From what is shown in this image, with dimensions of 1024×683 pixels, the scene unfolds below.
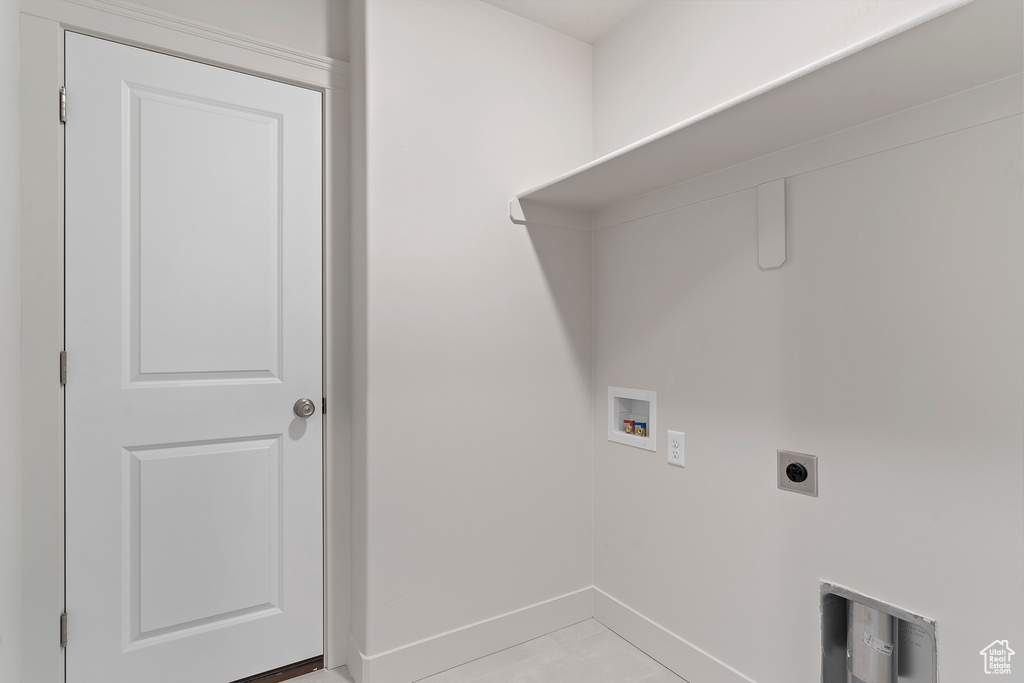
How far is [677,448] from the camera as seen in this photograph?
1807mm

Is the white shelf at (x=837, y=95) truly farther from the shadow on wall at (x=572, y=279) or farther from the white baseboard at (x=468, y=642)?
the white baseboard at (x=468, y=642)

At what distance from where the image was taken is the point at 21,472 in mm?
1435

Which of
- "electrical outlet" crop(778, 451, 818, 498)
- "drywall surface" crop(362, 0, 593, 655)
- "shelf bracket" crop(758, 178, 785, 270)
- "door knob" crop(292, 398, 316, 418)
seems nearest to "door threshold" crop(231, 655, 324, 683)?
"drywall surface" crop(362, 0, 593, 655)

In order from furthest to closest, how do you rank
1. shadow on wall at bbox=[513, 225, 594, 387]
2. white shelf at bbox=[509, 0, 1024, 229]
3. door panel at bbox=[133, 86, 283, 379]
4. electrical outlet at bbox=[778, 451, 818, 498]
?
1. shadow on wall at bbox=[513, 225, 594, 387]
2. door panel at bbox=[133, 86, 283, 379]
3. electrical outlet at bbox=[778, 451, 818, 498]
4. white shelf at bbox=[509, 0, 1024, 229]

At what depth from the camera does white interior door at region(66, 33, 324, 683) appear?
1.52 m

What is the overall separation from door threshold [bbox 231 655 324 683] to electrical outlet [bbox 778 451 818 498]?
1.68 metres

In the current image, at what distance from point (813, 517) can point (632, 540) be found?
2.41ft

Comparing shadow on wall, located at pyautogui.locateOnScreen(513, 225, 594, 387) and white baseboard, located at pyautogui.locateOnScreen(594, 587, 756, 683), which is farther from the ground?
shadow on wall, located at pyautogui.locateOnScreen(513, 225, 594, 387)

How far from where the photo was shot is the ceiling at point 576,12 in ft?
6.44

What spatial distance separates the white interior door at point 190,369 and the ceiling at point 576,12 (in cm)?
90

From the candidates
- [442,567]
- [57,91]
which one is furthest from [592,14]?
[442,567]

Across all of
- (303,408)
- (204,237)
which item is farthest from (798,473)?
(204,237)

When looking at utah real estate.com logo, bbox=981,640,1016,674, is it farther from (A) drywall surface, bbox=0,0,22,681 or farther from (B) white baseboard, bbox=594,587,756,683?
(A) drywall surface, bbox=0,0,22,681

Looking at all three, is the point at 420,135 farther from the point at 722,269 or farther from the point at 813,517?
the point at 813,517
